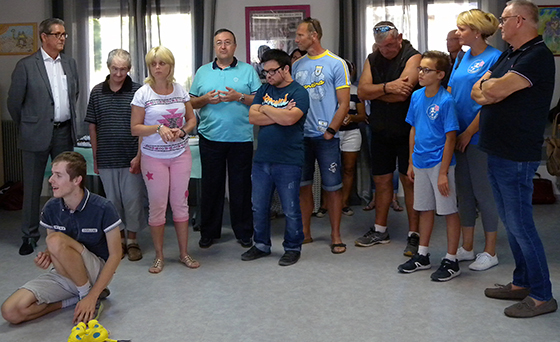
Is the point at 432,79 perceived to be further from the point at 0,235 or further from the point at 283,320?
the point at 0,235

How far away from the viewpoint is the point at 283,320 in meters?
2.85

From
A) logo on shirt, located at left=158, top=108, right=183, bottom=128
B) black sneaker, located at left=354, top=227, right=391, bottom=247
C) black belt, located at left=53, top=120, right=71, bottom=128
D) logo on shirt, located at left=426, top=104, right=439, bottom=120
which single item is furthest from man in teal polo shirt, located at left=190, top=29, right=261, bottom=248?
logo on shirt, located at left=426, top=104, right=439, bottom=120

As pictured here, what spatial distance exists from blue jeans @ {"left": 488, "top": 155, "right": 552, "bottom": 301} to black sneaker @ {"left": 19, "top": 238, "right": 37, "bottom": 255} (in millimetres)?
3132

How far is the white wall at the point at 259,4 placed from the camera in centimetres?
605

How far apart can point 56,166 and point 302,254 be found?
5.92 ft

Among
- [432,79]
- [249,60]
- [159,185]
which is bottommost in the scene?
[159,185]

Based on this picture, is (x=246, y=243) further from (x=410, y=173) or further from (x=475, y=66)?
(x=475, y=66)

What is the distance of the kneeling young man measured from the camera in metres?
3.57

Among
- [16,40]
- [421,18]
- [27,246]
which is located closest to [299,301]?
[27,246]

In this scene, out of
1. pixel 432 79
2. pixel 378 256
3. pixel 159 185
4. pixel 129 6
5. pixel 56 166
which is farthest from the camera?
pixel 129 6

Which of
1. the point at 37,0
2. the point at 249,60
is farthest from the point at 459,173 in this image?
the point at 37,0

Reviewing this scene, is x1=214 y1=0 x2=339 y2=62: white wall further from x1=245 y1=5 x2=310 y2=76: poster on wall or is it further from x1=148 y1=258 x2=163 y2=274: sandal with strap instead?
x1=148 y1=258 x2=163 y2=274: sandal with strap

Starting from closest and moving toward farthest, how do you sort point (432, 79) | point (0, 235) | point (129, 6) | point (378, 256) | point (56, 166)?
point (56, 166) < point (432, 79) < point (378, 256) < point (0, 235) < point (129, 6)

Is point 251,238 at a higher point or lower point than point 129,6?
lower
